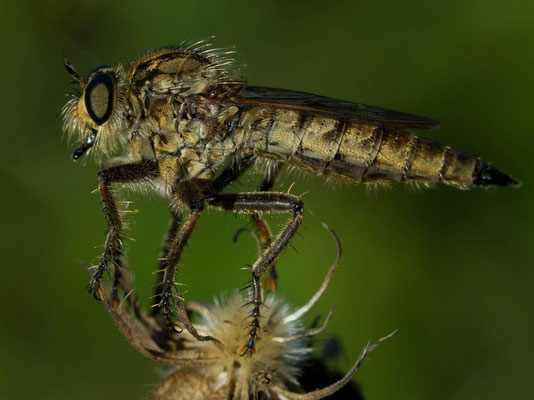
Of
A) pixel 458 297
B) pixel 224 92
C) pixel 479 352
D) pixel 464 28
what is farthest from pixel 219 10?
pixel 479 352

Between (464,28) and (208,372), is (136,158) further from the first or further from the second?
(464,28)

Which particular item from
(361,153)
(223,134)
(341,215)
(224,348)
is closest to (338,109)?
(361,153)

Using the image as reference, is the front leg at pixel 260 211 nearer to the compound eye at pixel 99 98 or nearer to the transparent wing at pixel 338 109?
the transparent wing at pixel 338 109

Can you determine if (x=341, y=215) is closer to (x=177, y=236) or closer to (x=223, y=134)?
(x=223, y=134)

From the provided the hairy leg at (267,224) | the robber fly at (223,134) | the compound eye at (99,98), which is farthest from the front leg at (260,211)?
the compound eye at (99,98)

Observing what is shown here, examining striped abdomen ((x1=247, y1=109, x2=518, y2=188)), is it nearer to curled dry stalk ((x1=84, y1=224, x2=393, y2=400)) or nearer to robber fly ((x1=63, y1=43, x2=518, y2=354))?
robber fly ((x1=63, y1=43, x2=518, y2=354))

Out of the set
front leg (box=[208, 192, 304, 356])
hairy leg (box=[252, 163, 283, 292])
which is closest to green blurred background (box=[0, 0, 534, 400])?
hairy leg (box=[252, 163, 283, 292])
